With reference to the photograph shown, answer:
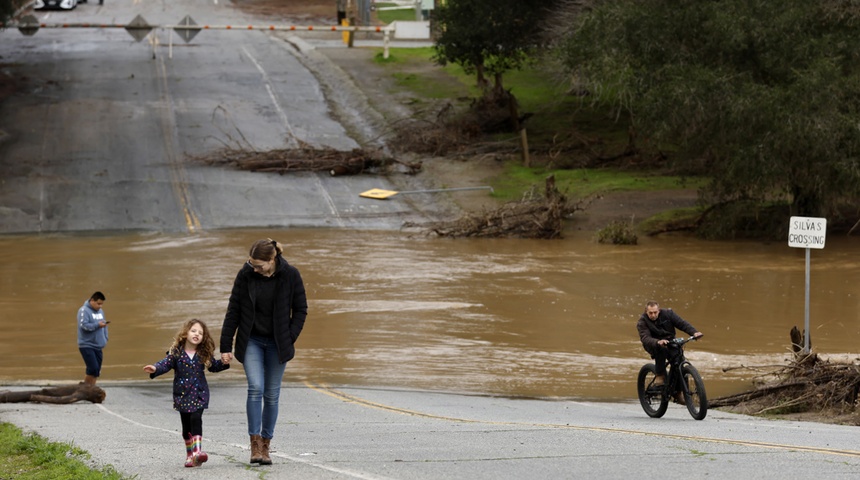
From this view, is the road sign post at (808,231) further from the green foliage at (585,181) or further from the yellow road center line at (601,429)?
the green foliage at (585,181)

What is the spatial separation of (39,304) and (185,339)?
15.9 meters

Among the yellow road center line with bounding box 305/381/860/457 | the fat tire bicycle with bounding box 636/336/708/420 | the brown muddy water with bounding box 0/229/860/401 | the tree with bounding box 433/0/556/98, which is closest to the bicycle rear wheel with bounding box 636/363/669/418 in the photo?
the fat tire bicycle with bounding box 636/336/708/420

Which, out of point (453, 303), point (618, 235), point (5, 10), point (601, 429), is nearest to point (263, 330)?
point (601, 429)

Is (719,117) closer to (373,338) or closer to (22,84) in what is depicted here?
(373,338)

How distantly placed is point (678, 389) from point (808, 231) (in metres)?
6.77

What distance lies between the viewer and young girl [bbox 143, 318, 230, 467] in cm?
1007

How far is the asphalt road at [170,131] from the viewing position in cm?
3684

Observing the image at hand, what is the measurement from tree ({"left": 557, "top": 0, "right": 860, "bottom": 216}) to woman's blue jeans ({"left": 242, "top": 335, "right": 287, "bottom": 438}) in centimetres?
2262

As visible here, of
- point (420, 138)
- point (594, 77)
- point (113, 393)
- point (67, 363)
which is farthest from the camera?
point (420, 138)

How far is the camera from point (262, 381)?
1006 centimetres

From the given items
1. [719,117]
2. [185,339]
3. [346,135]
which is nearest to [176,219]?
[346,135]

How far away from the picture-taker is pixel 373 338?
2155 cm

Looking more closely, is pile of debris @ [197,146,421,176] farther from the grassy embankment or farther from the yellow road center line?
the yellow road center line

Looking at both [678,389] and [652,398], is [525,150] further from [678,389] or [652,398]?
[678,389]
